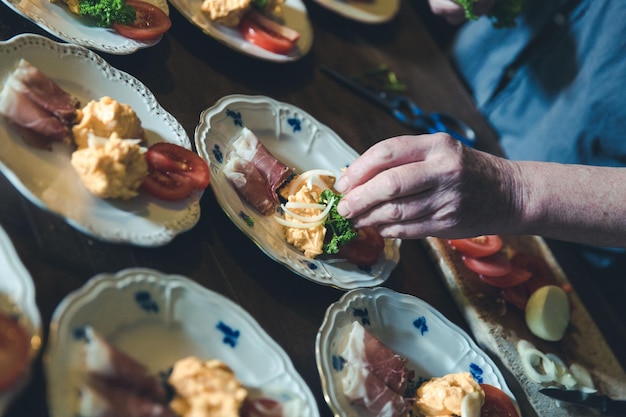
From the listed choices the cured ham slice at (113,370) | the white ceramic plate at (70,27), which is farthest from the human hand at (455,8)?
Result: the cured ham slice at (113,370)

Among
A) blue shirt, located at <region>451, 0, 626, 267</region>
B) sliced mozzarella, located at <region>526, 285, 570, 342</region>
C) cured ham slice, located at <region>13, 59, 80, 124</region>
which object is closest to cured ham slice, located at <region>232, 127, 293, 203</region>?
cured ham slice, located at <region>13, 59, 80, 124</region>

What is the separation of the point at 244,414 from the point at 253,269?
0.67m

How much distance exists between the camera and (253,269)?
231 cm

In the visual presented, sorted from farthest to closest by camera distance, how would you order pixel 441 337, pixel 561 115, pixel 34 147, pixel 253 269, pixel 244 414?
pixel 561 115 < pixel 441 337 < pixel 253 269 < pixel 34 147 < pixel 244 414

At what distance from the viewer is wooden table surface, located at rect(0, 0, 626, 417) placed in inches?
75.0

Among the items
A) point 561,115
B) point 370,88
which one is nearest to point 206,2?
point 370,88

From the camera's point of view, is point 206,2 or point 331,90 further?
point 331,90

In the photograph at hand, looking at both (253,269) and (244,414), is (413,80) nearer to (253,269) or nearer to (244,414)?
(253,269)

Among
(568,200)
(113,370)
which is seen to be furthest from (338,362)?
(568,200)

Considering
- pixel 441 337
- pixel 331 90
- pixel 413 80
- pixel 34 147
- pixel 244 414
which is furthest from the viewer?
pixel 413 80

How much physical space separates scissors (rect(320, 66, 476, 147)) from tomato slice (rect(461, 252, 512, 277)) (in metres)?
0.87

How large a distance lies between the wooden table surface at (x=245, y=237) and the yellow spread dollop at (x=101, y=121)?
0.31 m

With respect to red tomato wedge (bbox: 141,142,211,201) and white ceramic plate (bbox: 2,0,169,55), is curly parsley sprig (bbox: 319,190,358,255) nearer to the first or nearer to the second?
red tomato wedge (bbox: 141,142,211,201)

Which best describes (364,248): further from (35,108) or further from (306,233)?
(35,108)
